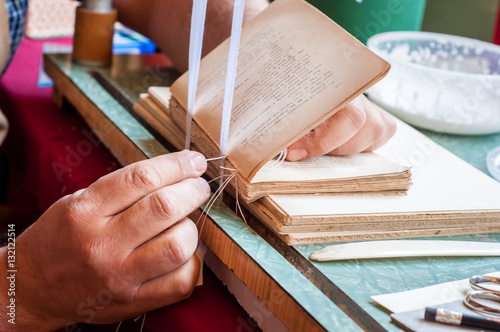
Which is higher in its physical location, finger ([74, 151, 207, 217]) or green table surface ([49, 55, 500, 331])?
finger ([74, 151, 207, 217])

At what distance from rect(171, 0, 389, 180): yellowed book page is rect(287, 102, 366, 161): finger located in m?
0.05

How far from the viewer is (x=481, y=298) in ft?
1.62

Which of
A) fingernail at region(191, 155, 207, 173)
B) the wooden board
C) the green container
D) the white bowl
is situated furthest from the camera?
the green container

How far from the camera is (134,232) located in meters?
0.52

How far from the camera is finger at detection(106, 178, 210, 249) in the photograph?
0.52 metres

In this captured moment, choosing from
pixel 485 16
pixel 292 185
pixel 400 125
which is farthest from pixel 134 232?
pixel 485 16

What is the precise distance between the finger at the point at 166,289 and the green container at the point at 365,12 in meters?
0.59

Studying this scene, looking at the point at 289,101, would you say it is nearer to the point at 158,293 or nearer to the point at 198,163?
the point at 198,163

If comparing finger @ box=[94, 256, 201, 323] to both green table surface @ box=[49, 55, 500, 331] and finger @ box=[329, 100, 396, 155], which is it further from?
finger @ box=[329, 100, 396, 155]

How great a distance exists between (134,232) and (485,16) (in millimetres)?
1265

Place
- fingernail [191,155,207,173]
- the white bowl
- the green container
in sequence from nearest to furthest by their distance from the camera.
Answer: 1. fingernail [191,155,207,173]
2. the white bowl
3. the green container

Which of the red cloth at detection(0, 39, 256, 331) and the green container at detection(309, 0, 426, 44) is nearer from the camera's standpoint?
the red cloth at detection(0, 39, 256, 331)

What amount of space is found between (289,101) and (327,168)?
87 millimetres

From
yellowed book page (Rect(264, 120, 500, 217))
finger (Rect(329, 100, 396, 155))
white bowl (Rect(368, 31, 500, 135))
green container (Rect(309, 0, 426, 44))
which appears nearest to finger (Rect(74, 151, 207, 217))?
yellowed book page (Rect(264, 120, 500, 217))
